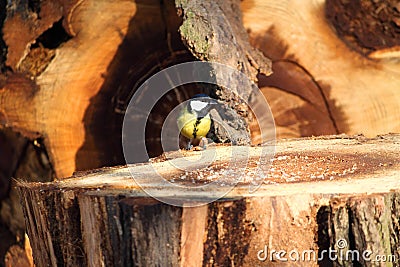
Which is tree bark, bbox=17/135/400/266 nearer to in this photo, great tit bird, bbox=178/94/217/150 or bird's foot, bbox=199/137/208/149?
bird's foot, bbox=199/137/208/149

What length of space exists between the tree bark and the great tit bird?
1.76 ft

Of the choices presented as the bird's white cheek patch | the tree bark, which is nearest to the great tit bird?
the bird's white cheek patch

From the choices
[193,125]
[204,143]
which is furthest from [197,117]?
[204,143]

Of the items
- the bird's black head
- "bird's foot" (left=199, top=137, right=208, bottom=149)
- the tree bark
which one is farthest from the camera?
the bird's black head

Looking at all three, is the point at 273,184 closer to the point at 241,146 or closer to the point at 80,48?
the point at 241,146

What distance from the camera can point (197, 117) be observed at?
1793 millimetres

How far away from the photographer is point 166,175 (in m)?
1.33

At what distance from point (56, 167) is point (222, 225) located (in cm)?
103

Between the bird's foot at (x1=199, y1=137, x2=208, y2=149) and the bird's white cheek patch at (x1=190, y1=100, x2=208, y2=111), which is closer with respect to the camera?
the bird's foot at (x1=199, y1=137, x2=208, y2=149)

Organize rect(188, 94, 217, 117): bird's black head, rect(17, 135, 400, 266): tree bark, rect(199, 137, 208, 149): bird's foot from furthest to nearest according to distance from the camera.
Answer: rect(188, 94, 217, 117): bird's black head
rect(199, 137, 208, 149): bird's foot
rect(17, 135, 400, 266): tree bark

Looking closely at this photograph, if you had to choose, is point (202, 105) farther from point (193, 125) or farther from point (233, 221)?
point (233, 221)

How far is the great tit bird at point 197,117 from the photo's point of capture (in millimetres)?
1782

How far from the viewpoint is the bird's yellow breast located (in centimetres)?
179

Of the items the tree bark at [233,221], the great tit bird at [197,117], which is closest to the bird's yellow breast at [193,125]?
the great tit bird at [197,117]
